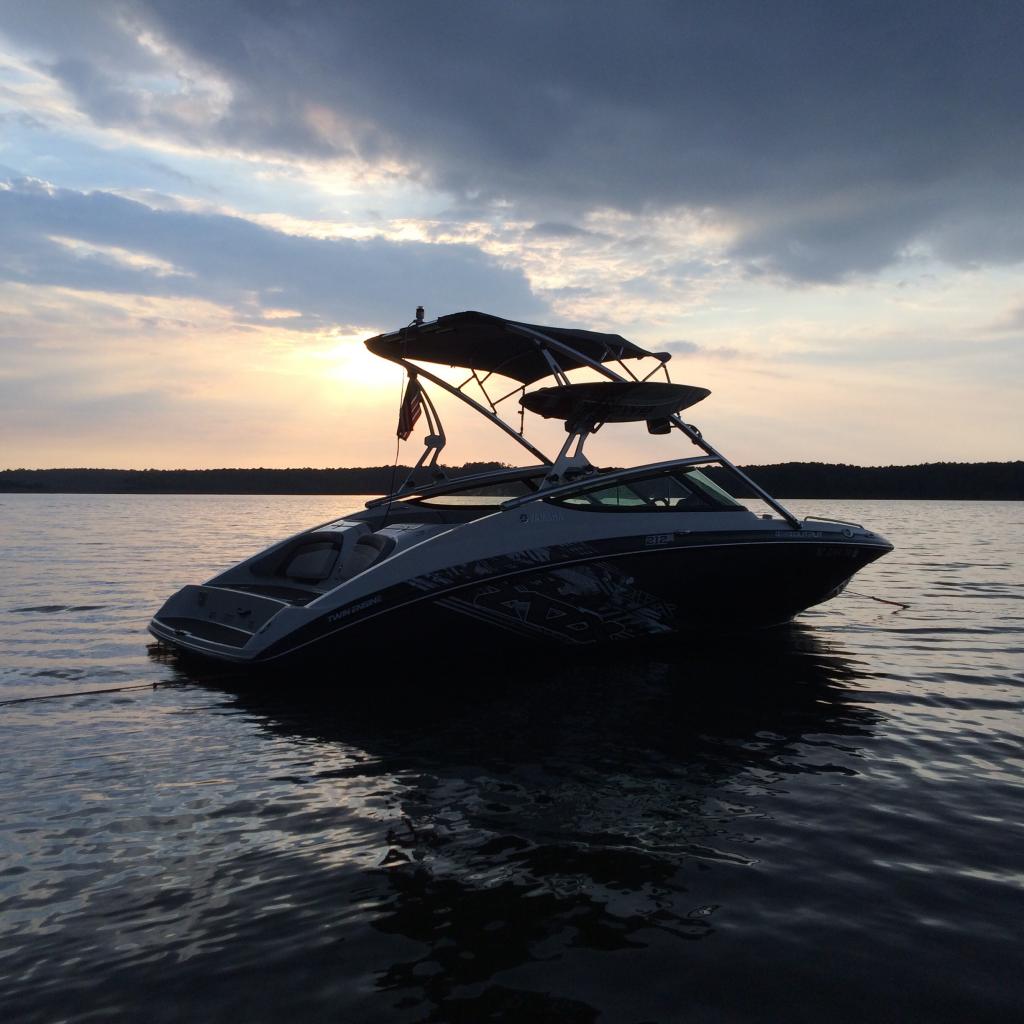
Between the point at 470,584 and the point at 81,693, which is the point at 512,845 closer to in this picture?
the point at 470,584

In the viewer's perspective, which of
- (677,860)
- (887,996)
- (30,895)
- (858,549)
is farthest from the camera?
(858,549)

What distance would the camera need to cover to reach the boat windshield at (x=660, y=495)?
29.1 ft

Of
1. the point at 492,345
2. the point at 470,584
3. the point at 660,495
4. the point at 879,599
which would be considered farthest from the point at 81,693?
the point at 879,599

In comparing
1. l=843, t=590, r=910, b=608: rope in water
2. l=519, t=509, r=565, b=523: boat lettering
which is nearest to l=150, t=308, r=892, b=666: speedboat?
l=519, t=509, r=565, b=523: boat lettering

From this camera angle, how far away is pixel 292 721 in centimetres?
701

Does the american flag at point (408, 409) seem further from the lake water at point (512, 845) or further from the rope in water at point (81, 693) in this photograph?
the rope in water at point (81, 693)

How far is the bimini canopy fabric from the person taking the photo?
9.44 metres

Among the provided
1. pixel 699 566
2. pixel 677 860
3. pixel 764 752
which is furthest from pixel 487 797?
pixel 699 566

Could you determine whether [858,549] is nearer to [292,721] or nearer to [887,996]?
[292,721]

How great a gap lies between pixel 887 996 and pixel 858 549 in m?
7.75

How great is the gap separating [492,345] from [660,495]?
287 cm

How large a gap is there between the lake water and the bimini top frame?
95.0 inches

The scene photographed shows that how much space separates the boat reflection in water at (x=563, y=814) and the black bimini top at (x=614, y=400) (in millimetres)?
2770

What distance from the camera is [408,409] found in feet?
34.6
